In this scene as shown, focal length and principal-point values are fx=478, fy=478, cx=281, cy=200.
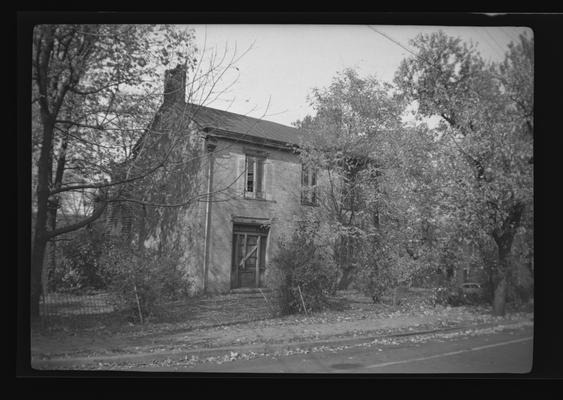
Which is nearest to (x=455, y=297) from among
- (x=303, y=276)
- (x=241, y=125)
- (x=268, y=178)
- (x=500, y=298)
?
(x=500, y=298)

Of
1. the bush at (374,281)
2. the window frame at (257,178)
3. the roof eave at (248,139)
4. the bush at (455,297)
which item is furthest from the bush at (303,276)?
the bush at (455,297)

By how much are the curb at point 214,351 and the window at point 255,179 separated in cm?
226

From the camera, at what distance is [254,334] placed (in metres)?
7.16

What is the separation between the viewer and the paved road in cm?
639

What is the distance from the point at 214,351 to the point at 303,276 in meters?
2.05

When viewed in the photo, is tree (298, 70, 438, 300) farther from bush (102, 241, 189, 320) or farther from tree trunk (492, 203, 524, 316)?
bush (102, 241, 189, 320)

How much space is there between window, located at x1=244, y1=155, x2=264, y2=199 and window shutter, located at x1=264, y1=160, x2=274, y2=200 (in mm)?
65

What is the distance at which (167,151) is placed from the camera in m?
7.36

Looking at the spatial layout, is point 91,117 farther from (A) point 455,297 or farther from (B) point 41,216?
(A) point 455,297

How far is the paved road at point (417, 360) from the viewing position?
21.0 feet

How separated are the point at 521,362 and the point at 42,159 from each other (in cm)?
710

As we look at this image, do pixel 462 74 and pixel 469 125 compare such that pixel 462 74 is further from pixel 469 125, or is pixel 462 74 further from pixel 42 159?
pixel 42 159

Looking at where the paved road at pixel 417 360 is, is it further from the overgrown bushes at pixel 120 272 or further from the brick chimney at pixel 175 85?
the brick chimney at pixel 175 85
